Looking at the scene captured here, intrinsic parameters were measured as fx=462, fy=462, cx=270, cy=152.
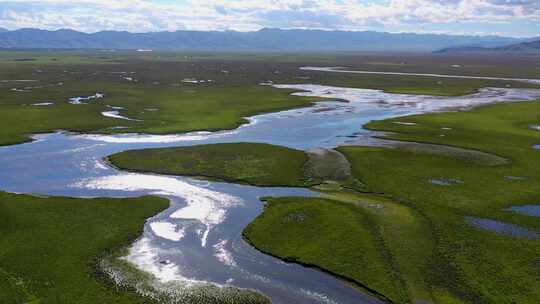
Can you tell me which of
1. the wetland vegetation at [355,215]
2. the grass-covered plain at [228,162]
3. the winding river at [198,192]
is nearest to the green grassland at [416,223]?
the wetland vegetation at [355,215]

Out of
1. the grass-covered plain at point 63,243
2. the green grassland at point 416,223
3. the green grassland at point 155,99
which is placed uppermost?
the green grassland at point 155,99

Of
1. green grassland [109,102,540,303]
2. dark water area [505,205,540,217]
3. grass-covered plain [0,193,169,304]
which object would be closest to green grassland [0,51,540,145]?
green grassland [109,102,540,303]

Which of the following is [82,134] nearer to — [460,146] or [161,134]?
[161,134]

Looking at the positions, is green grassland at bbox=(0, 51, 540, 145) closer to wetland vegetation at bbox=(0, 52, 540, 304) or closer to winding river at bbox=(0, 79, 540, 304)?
wetland vegetation at bbox=(0, 52, 540, 304)

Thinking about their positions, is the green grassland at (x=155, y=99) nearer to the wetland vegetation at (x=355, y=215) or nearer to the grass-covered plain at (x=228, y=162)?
the wetland vegetation at (x=355, y=215)

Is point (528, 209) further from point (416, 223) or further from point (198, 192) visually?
point (198, 192)

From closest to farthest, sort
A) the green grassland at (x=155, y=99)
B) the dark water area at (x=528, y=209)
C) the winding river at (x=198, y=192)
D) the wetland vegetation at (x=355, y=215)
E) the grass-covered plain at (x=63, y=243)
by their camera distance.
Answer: the grass-covered plain at (x=63, y=243), the wetland vegetation at (x=355, y=215), the winding river at (x=198, y=192), the dark water area at (x=528, y=209), the green grassland at (x=155, y=99)

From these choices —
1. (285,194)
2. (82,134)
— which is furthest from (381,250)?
(82,134)
